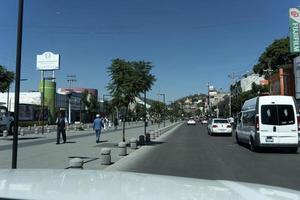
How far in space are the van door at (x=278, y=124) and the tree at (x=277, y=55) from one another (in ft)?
209

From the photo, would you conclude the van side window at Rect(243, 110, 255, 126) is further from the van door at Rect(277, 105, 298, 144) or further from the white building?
the white building

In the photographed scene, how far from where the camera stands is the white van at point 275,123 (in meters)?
22.2

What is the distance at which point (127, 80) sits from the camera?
90.1 ft

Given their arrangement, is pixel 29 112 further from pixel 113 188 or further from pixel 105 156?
pixel 113 188

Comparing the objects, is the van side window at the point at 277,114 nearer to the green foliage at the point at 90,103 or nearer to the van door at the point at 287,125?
the van door at the point at 287,125

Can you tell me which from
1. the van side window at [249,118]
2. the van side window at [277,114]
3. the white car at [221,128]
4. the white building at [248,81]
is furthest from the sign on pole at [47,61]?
the white building at [248,81]

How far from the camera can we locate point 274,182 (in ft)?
40.8

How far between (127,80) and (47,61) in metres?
53.2

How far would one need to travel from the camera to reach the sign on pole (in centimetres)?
7631

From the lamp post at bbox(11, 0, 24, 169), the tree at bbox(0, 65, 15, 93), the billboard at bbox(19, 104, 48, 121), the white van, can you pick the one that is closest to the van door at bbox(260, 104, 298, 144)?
the white van

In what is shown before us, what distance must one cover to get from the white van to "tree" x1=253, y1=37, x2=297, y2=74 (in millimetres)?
63502

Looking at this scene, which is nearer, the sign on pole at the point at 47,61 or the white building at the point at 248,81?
the sign on pole at the point at 47,61

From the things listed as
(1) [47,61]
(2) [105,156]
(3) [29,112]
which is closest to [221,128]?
(2) [105,156]

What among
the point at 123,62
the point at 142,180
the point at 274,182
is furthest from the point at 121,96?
the point at 142,180
